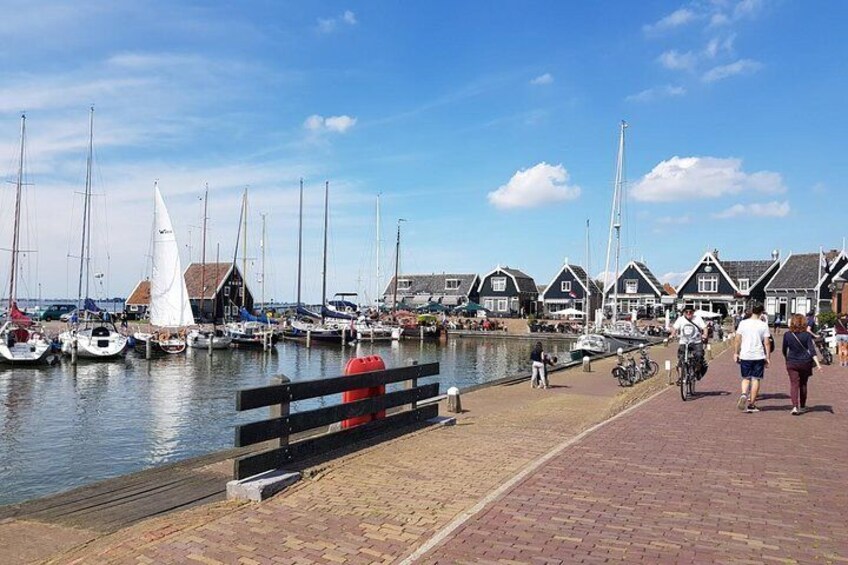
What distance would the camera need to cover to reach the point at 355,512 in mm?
6051

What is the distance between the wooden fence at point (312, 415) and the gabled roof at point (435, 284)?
281ft

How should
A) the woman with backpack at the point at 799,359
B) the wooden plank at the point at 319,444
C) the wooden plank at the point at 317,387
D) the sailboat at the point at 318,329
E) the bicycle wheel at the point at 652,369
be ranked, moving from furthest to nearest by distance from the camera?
the sailboat at the point at 318,329
the bicycle wheel at the point at 652,369
the woman with backpack at the point at 799,359
the wooden plank at the point at 317,387
the wooden plank at the point at 319,444

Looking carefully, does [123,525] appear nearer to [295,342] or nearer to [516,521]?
[516,521]

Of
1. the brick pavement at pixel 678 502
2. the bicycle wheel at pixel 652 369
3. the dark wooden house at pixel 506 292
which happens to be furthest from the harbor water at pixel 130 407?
the dark wooden house at pixel 506 292

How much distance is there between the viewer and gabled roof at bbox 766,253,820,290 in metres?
69.2

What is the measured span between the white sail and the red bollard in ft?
132

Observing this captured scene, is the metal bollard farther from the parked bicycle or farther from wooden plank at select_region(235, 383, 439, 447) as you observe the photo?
the parked bicycle

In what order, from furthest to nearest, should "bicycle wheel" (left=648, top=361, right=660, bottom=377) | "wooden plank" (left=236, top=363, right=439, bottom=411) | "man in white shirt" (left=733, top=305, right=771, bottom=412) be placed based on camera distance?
"bicycle wheel" (left=648, top=361, right=660, bottom=377) < "man in white shirt" (left=733, top=305, right=771, bottom=412) < "wooden plank" (left=236, top=363, right=439, bottom=411)

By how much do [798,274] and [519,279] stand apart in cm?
3462

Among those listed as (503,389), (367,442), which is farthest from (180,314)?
(367,442)

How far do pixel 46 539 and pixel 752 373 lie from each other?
10982mm

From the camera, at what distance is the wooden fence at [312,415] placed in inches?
268

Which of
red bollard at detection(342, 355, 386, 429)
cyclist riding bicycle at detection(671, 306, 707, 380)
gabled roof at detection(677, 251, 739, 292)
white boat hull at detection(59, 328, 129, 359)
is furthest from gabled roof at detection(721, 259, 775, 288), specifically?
red bollard at detection(342, 355, 386, 429)

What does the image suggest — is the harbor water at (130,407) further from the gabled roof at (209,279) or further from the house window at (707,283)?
the house window at (707,283)
